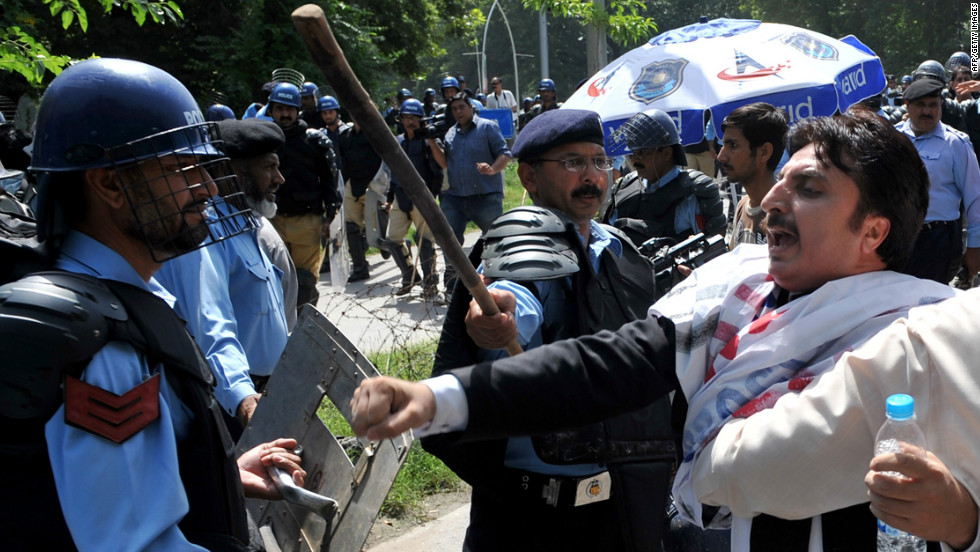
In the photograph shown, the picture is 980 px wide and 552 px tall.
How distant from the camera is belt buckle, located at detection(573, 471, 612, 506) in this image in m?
2.62

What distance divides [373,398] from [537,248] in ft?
3.02

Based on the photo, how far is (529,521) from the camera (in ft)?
8.66

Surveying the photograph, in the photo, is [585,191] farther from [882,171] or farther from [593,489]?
[882,171]

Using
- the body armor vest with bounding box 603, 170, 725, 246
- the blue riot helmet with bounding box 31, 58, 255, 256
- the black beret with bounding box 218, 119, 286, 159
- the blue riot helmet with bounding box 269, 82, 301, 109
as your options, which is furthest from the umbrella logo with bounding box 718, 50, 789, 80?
the blue riot helmet with bounding box 31, 58, 255, 256

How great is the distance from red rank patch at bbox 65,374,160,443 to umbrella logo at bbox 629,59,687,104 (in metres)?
6.29

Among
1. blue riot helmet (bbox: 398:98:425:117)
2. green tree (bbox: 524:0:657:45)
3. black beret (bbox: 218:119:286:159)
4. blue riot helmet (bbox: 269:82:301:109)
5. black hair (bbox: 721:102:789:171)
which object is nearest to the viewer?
black hair (bbox: 721:102:789:171)

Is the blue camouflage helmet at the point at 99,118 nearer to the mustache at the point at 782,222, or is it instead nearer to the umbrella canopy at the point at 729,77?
the mustache at the point at 782,222

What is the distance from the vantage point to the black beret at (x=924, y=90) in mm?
6570

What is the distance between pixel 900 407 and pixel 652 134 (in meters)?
3.99

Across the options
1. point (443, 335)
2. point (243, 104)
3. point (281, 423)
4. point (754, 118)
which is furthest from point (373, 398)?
point (243, 104)

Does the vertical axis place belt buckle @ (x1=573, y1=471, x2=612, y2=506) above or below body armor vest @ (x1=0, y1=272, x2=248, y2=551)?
below

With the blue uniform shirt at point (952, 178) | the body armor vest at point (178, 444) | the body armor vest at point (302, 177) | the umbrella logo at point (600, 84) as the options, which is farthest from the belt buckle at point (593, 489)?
the body armor vest at point (302, 177)

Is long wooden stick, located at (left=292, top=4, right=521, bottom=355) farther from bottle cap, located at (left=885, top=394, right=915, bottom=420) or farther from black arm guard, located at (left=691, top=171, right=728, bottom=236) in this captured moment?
black arm guard, located at (left=691, top=171, right=728, bottom=236)

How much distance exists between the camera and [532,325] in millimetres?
2562
